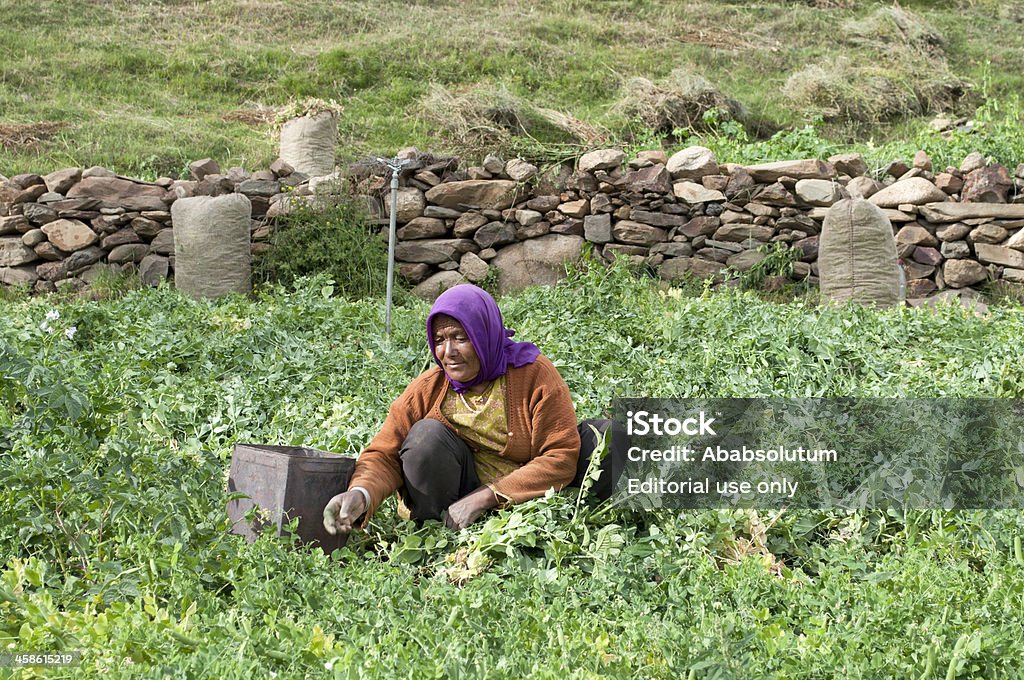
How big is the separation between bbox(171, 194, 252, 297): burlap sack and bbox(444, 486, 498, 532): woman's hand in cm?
490

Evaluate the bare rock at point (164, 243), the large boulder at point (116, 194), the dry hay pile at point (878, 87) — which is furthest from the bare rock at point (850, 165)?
the large boulder at point (116, 194)

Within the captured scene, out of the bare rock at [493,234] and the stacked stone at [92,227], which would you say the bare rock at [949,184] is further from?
the stacked stone at [92,227]

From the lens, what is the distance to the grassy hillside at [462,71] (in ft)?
31.5

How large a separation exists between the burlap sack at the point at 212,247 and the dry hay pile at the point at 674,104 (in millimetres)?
4220

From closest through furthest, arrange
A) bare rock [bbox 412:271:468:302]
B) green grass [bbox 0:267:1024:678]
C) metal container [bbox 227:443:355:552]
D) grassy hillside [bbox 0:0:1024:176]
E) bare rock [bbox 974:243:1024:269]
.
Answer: green grass [bbox 0:267:1024:678] < metal container [bbox 227:443:355:552] < bare rock [bbox 974:243:1024:269] < bare rock [bbox 412:271:468:302] < grassy hillside [bbox 0:0:1024:176]

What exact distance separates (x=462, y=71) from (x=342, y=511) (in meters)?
10.0

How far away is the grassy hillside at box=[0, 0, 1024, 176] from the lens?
9.60 m

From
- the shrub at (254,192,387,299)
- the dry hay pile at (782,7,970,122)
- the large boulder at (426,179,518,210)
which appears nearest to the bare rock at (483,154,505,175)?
the large boulder at (426,179,518,210)

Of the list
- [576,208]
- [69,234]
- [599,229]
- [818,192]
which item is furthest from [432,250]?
[818,192]

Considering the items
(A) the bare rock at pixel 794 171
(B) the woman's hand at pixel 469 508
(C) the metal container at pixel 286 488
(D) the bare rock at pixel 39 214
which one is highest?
(C) the metal container at pixel 286 488

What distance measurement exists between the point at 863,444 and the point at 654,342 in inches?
79.4

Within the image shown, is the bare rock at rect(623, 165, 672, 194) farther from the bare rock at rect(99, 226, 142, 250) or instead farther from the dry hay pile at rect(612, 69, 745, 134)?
the bare rock at rect(99, 226, 142, 250)

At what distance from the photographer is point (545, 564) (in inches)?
109

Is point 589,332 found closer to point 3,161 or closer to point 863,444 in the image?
point 863,444
